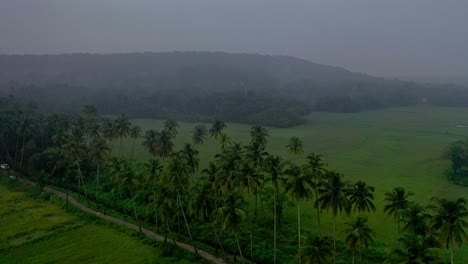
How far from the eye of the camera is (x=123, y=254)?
51.7m

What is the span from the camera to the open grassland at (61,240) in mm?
50688

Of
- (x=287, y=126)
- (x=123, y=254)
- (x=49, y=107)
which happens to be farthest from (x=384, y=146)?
(x=49, y=107)

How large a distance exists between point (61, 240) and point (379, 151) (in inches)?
3819

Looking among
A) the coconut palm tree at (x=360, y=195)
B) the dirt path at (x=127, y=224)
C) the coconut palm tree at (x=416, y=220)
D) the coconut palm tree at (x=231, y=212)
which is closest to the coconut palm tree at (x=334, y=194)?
the coconut palm tree at (x=360, y=195)

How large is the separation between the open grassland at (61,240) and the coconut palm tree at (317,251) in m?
19.7

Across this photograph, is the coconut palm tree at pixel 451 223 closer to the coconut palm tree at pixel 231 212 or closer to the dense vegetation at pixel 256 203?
the dense vegetation at pixel 256 203

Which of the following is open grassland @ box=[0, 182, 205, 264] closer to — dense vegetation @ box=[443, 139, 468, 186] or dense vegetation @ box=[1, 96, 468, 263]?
dense vegetation @ box=[1, 96, 468, 263]

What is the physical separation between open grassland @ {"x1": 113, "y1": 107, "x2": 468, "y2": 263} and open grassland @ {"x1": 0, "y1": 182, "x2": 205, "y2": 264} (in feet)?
82.7

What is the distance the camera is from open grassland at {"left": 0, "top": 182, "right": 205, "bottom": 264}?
1996 inches

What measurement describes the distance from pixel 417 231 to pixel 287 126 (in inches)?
5574

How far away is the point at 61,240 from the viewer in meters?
56.2

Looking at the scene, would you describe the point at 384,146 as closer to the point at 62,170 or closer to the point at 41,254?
the point at 62,170

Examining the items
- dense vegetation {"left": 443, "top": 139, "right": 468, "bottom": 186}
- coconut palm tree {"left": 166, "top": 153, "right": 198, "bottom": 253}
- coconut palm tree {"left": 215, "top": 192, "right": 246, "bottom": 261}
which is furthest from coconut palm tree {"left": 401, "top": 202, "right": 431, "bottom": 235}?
dense vegetation {"left": 443, "top": 139, "right": 468, "bottom": 186}

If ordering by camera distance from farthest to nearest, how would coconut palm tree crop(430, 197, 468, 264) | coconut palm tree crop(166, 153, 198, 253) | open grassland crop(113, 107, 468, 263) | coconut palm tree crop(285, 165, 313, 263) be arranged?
open grassland crop(113, 107, 468, 263)
coconut palm tree crop(166, 153, 198, 253)
coconut palm tree crop(285, 165, 313, 263)
coconut palm tree crop(430, 197, 468, 264)
